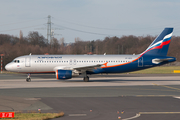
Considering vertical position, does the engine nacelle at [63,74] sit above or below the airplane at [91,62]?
below

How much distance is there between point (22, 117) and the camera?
11.5m

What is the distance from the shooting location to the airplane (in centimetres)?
3341

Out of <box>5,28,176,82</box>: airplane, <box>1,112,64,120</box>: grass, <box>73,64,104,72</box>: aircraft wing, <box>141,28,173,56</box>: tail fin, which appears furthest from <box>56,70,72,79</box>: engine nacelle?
<box>1,112,64,120</box>: grass

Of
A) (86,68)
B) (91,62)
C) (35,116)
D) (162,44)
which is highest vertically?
(162,44)

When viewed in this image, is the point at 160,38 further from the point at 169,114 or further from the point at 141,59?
the point at 169,114

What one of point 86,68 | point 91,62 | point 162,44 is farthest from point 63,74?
point 162,44

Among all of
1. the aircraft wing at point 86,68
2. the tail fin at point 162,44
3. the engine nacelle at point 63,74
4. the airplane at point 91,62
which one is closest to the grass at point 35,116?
the engine nacelle at point 63,74

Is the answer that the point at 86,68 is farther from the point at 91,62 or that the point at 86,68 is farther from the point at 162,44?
the point at 162,44

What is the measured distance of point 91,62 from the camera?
34.5m

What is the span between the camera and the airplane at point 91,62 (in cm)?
3341

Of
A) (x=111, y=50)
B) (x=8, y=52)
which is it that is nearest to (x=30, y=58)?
(x=8, y=52)

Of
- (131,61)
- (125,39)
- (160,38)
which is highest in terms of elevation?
(125,39)

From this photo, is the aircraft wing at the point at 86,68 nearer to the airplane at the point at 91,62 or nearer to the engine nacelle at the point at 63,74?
the airplane at the point at 91,62

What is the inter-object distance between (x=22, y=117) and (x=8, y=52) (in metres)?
53.2
